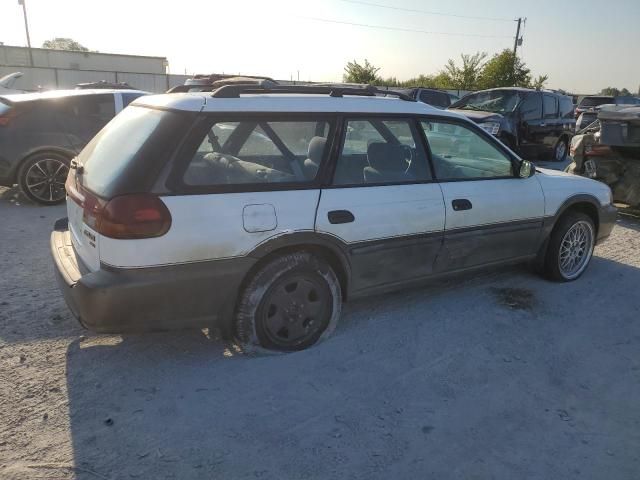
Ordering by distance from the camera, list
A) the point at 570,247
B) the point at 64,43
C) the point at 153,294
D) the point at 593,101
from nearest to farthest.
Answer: the point at 153,294
the point at 570,247
the point at 593,101
the point at 64,43

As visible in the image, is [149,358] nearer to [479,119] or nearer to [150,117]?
[150,117]

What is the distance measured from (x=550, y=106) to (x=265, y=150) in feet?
37.2

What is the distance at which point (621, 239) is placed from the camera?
21.8ft

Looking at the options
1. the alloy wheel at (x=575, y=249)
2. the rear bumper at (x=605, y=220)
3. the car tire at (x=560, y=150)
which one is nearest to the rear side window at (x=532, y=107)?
the car tire at (x=560, y=150)

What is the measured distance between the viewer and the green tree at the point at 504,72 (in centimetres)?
3708

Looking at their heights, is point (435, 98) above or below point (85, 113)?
above

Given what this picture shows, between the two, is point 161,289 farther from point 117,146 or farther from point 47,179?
point 47,179

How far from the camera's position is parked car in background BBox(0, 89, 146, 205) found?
6883mm

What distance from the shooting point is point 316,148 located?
3494 mm

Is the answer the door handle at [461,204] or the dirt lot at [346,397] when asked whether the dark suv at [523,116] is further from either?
the dirt lot at [346,397]

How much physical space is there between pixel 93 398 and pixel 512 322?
3.02 m

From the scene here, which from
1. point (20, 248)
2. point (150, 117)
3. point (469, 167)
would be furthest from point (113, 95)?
point (469, 167)

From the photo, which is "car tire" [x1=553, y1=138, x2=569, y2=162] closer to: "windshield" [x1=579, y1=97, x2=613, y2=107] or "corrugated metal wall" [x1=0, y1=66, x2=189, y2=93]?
"windshield" [x1=579, y1=97, x2=613, y2=107]

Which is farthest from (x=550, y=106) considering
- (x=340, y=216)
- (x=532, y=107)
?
(x=340, y=216)
